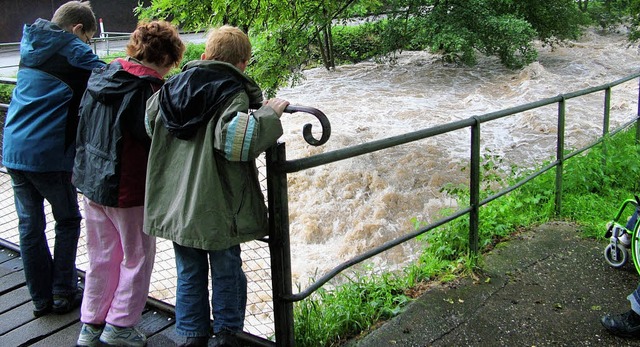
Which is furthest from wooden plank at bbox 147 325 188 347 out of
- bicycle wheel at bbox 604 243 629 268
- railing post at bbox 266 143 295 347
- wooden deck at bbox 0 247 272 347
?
bicycle wheel at bbox 604 243 629 268

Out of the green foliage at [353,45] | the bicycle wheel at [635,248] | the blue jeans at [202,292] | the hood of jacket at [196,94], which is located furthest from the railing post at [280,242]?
the green foliage at [353,45]

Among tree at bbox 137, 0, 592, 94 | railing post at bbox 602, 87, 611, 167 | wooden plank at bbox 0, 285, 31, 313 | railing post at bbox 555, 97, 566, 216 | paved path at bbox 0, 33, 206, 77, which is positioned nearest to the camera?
wooden plank at bbox 0, 285, 31, 313

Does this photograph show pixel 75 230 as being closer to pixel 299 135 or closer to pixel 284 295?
pixel 284 295

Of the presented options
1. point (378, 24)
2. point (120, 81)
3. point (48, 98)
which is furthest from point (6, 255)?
point (378, 24)

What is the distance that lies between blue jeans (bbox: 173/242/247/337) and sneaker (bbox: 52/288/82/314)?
0.98 m

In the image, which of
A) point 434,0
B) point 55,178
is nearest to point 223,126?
point 55,178

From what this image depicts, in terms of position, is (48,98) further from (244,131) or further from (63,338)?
(244,131)

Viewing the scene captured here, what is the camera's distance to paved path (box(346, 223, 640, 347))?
292cm

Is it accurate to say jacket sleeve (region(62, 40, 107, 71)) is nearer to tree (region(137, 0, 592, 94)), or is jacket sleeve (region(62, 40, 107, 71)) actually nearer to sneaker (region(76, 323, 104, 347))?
sneaker (region(76, 323, 104, 347))

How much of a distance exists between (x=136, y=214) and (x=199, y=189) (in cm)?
53

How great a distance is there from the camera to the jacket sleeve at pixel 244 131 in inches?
89.6

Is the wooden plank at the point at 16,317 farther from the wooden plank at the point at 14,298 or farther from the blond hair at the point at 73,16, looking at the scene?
the blond hair at the point at 73,16

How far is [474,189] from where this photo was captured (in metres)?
3.72

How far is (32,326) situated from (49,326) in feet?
0.30
